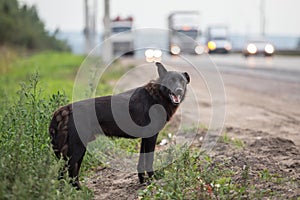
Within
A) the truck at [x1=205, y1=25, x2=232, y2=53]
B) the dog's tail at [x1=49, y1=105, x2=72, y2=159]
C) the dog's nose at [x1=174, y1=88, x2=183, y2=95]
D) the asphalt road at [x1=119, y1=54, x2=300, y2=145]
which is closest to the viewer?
the dog's tail at [x1=49, y1=105, x2=72, y2=159]

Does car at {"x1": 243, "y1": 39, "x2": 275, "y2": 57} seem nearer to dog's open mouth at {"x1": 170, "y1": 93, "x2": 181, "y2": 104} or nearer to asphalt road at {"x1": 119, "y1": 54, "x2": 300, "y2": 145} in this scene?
asphalt road at {"x1": 119, "y1": 54, "x2": 300, "y2": 145}

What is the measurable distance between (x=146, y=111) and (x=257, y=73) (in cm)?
1937

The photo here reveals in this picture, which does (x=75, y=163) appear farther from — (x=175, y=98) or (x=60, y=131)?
(x=175, y=98)

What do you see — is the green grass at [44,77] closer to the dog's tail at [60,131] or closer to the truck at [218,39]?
the dog's tail at [60,131]

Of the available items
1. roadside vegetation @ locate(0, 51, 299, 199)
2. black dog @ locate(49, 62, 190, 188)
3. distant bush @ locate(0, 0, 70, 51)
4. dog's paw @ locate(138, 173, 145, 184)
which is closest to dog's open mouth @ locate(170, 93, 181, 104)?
black dog @ locate(49, 62, 190, 188)

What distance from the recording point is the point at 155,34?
843 cm

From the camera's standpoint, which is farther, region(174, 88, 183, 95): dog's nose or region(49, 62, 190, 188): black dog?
region(174, 88, 183, 95): dog's nose

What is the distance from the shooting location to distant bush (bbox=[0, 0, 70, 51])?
5491 cm

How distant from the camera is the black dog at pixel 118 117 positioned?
21.4ft

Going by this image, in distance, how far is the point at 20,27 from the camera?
201 ft

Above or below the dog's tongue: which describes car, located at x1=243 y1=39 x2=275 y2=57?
below

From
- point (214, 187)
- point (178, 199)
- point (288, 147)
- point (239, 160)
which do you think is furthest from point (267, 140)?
point (178, 199)

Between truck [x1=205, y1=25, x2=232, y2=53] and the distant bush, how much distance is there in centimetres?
1822

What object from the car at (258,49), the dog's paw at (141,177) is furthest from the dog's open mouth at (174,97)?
the car at (258,49)
